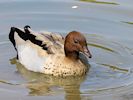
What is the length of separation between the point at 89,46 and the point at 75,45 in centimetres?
135

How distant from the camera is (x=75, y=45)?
1120 cm

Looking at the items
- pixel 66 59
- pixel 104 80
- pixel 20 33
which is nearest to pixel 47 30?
pixel 20 33

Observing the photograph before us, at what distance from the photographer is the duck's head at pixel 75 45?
36.0 feet

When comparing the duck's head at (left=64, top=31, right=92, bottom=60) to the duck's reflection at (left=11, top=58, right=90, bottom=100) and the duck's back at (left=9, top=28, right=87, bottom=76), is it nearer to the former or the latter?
the duck's back at (left=9, top=28, right=87, bottom=76)

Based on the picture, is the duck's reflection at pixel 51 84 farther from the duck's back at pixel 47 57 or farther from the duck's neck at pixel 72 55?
the duck's neck at pixel 72 55

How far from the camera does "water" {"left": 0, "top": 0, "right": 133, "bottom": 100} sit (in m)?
10.4

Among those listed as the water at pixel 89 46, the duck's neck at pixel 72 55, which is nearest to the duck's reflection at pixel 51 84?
the water at pixel 89 46

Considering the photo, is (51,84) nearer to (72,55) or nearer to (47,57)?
(47,57)

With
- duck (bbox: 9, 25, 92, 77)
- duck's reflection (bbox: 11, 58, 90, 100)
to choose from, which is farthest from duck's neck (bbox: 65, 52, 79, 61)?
duck's reflection (bbox: 11, 58, 90, 100)

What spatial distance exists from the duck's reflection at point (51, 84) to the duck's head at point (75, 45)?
492 mm

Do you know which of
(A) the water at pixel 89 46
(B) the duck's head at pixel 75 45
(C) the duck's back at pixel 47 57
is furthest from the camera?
(C) the duck's back at pixel 47 57

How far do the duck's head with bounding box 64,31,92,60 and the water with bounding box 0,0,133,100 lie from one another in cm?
49

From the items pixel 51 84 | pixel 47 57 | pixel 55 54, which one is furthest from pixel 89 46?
pixel 51 84

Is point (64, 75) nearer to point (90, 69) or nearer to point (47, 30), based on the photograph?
point (90, 69)
